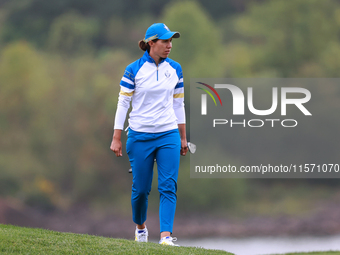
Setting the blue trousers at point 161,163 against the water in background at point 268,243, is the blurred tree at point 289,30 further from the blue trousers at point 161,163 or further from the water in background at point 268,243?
the blue trousers at point 161,163

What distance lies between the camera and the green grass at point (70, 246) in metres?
2.91

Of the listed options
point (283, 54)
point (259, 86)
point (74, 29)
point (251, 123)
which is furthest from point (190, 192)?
point (74, 29)

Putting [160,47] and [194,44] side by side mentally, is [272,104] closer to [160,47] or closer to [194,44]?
[194,44]

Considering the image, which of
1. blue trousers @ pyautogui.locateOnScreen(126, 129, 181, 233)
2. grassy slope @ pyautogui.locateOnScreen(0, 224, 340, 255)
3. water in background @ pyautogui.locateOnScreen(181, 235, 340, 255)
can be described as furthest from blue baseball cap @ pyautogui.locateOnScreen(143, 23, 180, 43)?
water in background @ pyautogui.locateOnScreen(181, 235, 340, 255)

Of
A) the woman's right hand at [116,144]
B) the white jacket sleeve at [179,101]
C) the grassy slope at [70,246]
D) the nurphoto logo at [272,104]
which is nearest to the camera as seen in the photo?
the grassy slope at [70,246]

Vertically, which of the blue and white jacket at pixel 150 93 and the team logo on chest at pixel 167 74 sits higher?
the team logo on chest at pixel 167 74

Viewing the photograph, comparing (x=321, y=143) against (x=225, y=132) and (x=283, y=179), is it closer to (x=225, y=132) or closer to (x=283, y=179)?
(x=283, y=179)

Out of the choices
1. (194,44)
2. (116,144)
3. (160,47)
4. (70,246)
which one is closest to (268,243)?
(194,44)

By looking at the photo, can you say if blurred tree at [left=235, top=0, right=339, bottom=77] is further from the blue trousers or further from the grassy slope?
the grassy slope

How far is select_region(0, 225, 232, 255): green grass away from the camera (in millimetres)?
2912

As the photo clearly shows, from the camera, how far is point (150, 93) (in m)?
3.57

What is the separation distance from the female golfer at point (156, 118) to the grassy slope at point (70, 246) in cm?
39

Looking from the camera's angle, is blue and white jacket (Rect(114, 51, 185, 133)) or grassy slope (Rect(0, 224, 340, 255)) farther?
blue and white jacket (Rect(114, 51, 185, 133))

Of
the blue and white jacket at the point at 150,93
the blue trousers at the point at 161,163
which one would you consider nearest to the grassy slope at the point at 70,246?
the blue trousers at the point at 161,163
